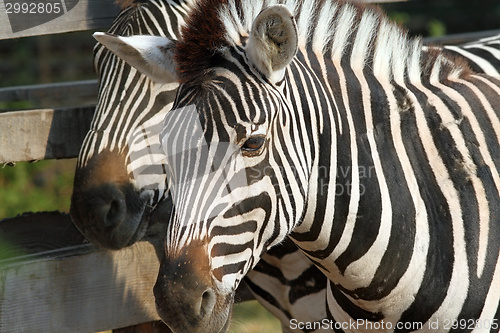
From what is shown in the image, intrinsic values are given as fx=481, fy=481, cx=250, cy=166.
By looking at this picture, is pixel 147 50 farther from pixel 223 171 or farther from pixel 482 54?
pixel 482 54

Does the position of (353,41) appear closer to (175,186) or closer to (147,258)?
(175,186)

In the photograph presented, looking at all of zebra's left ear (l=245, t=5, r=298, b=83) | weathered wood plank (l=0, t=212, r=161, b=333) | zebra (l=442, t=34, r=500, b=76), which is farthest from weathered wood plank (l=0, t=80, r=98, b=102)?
zebra (l=442, t=34, r=500, b=76)

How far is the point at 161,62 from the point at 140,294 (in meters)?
1.46

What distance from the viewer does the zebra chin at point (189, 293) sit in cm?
167

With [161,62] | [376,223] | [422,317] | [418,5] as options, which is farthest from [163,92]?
[418,5]

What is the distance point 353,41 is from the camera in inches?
83.3

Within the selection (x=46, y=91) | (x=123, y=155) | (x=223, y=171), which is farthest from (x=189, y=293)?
(x=46, y=91)

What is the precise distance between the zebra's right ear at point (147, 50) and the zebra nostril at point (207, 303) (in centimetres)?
93

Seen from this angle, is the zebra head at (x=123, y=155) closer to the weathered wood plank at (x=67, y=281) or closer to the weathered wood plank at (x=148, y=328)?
the weathered wood plank at (x=67, y=281)

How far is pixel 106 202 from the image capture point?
245 centimetres

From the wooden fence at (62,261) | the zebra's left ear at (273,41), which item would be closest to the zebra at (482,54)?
the zebra's left ear at (273,41)

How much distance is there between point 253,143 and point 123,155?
1.04 meters

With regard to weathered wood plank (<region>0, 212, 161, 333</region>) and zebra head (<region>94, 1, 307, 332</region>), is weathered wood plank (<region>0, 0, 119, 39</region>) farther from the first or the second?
zebra head (<region>94, 1, 307, 332</region>)

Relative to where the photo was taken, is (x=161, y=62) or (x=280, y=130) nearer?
(x=280, y=130)
